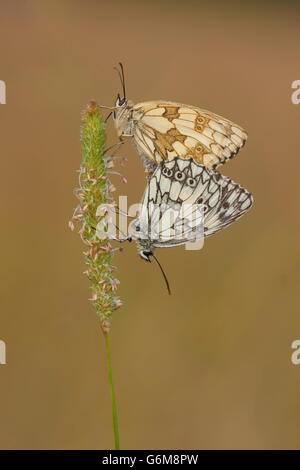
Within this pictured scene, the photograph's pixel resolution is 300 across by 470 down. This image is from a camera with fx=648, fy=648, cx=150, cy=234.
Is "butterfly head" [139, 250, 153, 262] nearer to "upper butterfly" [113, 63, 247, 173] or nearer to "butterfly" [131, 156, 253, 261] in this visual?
"butterfly" [131, 156, 253, 261]

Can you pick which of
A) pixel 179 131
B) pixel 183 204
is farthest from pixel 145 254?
pixel 179 131

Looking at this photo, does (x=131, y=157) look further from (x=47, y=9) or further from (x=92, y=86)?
(x=47, y=9)

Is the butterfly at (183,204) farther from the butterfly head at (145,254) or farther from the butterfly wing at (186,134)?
the butterfly wing at (186,134)

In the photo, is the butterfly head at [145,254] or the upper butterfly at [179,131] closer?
Answer: the butterfly head at [145,254]

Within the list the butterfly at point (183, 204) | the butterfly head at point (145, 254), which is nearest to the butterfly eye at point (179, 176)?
the butterfly at point (183, 204)

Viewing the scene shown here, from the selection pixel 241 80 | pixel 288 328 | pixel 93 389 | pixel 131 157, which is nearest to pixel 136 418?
pixel 93 389

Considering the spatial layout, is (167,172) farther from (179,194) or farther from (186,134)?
(186,134)

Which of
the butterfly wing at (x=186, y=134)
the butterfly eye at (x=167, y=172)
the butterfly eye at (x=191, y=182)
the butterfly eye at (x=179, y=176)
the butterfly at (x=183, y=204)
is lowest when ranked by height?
the butterfly at (x=183, y=204)

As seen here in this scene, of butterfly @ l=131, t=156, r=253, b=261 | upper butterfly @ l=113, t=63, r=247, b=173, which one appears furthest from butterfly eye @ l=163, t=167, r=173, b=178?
upper butterfly @ l=113, t=63, r=247, b=173
